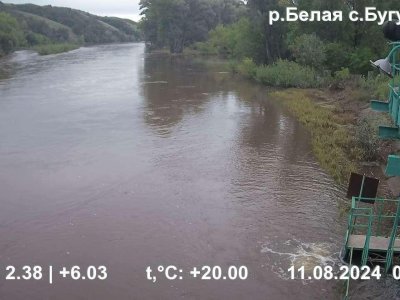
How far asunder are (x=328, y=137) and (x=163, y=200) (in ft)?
25.8

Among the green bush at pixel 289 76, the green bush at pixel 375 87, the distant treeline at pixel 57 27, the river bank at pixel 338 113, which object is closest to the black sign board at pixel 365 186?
the river bank at pixel 338 113

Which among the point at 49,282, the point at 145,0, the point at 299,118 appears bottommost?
the point at 49,282

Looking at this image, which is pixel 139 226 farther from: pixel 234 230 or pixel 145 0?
pixel 145 0

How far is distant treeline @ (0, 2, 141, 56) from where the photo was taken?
7794 centimetres

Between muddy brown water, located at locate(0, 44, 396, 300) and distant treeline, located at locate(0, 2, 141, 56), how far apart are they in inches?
1949

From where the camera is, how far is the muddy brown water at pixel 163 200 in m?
8.77

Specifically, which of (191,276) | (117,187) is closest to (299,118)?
(117,187)

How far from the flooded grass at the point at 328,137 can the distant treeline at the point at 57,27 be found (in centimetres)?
4984

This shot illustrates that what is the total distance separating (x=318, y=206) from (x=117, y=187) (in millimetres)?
5456

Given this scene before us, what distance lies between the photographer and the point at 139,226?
1088cm

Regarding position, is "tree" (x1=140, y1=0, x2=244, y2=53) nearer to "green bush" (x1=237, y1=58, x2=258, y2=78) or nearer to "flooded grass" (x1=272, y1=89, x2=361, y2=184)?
"green bush" (x1=237, y1=58, x2=258, y2=78)

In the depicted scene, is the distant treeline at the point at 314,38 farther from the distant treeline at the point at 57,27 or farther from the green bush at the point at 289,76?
the distant treeline at the point at 57,27

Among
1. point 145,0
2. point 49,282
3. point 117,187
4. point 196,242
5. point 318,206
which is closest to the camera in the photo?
point 49,282

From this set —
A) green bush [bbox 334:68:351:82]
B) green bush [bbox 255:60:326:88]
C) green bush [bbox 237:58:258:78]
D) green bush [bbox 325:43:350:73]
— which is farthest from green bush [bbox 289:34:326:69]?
green bush [bbox 237:58:258:78]
